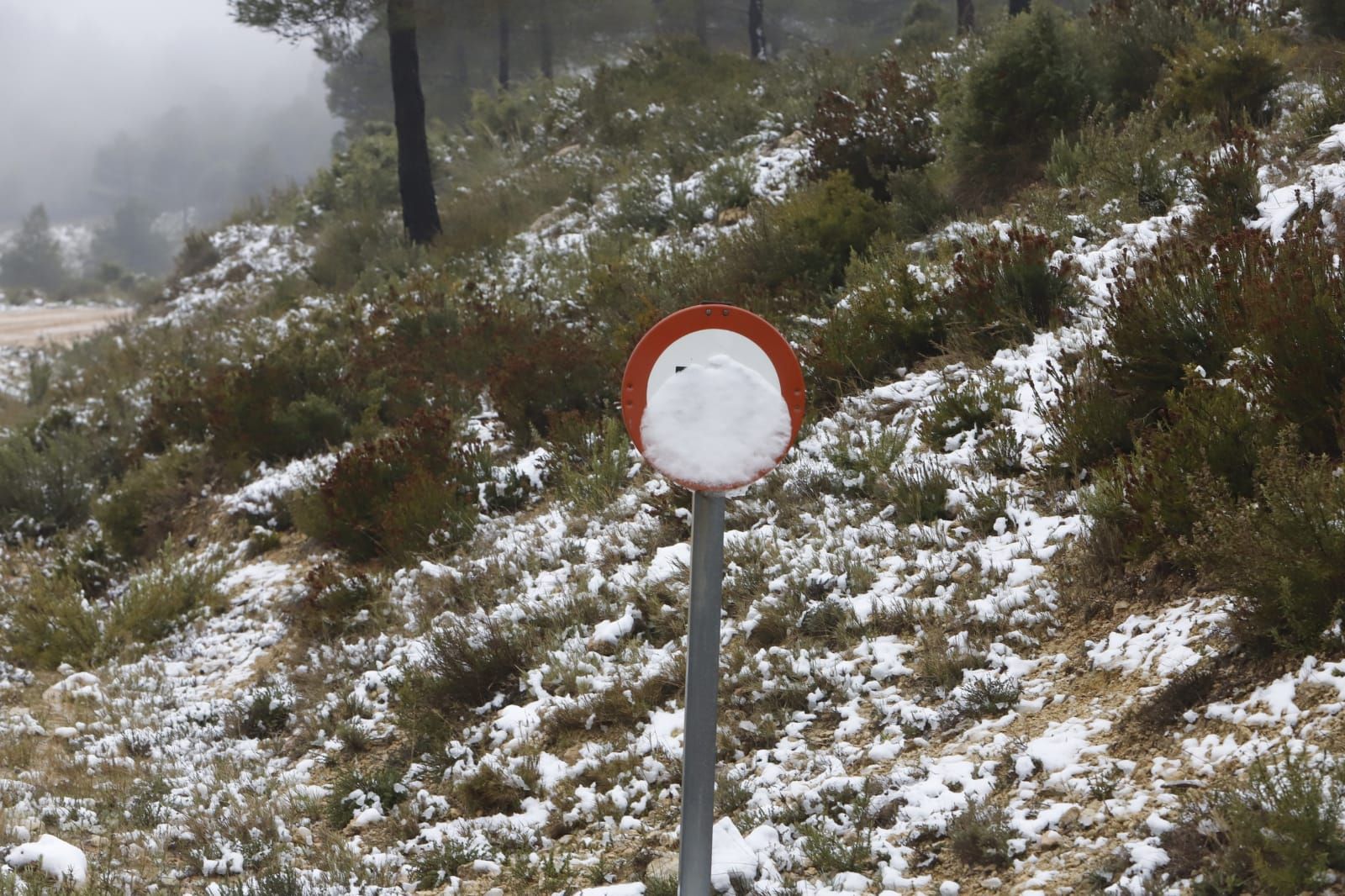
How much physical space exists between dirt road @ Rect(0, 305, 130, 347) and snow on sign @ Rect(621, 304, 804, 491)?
18.6 m

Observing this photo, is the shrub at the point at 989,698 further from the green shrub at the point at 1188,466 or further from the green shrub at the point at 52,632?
the green shrub at the point at 52,632

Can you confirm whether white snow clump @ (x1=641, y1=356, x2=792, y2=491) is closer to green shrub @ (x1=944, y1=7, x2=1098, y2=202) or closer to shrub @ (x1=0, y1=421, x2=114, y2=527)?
green shrub @ (x1=944, y1=7, x2=1098, y2=202)

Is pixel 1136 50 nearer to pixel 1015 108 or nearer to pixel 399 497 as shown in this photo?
pixel 1015 108

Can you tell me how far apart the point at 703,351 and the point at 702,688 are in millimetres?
780

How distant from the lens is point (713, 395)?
2.43m

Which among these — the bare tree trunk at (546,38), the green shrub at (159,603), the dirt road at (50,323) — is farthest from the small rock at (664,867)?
the bare tree trunk at (546,38)

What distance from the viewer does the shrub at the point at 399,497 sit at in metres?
6.78

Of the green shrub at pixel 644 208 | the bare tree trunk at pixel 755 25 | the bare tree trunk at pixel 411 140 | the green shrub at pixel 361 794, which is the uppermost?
the bare tree trunk at pixel 755 25

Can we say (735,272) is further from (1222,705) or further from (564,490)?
(1222,705)

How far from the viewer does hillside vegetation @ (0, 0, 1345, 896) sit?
10.8 ft

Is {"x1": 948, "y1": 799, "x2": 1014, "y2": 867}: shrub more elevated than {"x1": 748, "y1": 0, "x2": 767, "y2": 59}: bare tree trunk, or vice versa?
{"x1": 748, "y1": 0, "x2": 767, "y2": 59}: bare tree trunk

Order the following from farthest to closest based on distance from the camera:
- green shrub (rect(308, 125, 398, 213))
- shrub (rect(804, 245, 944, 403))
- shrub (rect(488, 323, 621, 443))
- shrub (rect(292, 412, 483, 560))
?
green shrub (rect(308, 125, 398, 213)) < shrub (rect(488, 323, 621, 443)) < shrub (rect(292, 412, 483, 560)) < shrub (rect(804, 245, 944, 403))

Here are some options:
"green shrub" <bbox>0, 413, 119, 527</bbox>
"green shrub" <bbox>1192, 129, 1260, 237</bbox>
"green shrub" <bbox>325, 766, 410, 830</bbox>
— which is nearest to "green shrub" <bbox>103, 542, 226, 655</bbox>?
"green shrub" <bbox>0, 413, 119, 527</bbox>

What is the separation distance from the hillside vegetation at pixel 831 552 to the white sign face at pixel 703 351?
1659 mm
